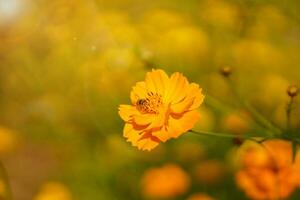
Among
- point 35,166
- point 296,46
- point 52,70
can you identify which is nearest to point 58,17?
point 52,70

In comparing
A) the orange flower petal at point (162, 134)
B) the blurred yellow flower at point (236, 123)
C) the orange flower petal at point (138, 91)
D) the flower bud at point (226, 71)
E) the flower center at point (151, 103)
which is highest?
the orange flower petal at point (138, 91)

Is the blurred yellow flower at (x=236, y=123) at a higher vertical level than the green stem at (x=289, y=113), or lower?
higher

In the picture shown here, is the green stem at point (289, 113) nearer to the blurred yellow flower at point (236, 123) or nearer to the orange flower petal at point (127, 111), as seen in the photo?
the blurred yellow flower at point (236, 123)

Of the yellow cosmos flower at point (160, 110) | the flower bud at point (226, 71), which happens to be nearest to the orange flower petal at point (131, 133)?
the yellow cosmos flower at point (160, 110)

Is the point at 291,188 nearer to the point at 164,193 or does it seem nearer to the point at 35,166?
the point at 164,193

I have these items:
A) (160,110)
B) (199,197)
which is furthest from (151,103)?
(199,197)
